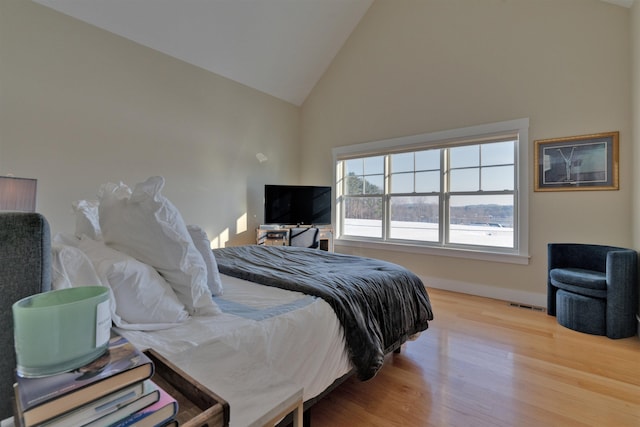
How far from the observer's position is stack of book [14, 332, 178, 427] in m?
0.44

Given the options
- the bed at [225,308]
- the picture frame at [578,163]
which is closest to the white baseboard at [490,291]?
the picture frame at [578,163]

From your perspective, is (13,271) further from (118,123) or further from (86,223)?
(118,123)

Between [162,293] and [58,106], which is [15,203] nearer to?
[162,293]

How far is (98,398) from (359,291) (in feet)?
4.22

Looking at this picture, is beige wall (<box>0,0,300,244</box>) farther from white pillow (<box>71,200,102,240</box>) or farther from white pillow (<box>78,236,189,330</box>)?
white pillow (<box>78,236,189,330</box>)

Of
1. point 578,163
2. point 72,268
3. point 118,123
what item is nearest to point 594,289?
point 578,163

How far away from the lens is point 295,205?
4746mm

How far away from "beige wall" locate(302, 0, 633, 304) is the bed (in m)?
2.41

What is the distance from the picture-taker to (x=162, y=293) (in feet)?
3.88

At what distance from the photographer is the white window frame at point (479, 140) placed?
10.8 feet

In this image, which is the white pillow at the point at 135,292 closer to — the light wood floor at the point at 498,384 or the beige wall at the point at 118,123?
the light wood floor at the point at 498,384

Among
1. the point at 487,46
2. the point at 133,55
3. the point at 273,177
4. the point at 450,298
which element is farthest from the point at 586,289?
the point at 133,55

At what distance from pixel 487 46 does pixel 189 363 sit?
4.34 m

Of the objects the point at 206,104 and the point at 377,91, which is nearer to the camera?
the point at 206,104
